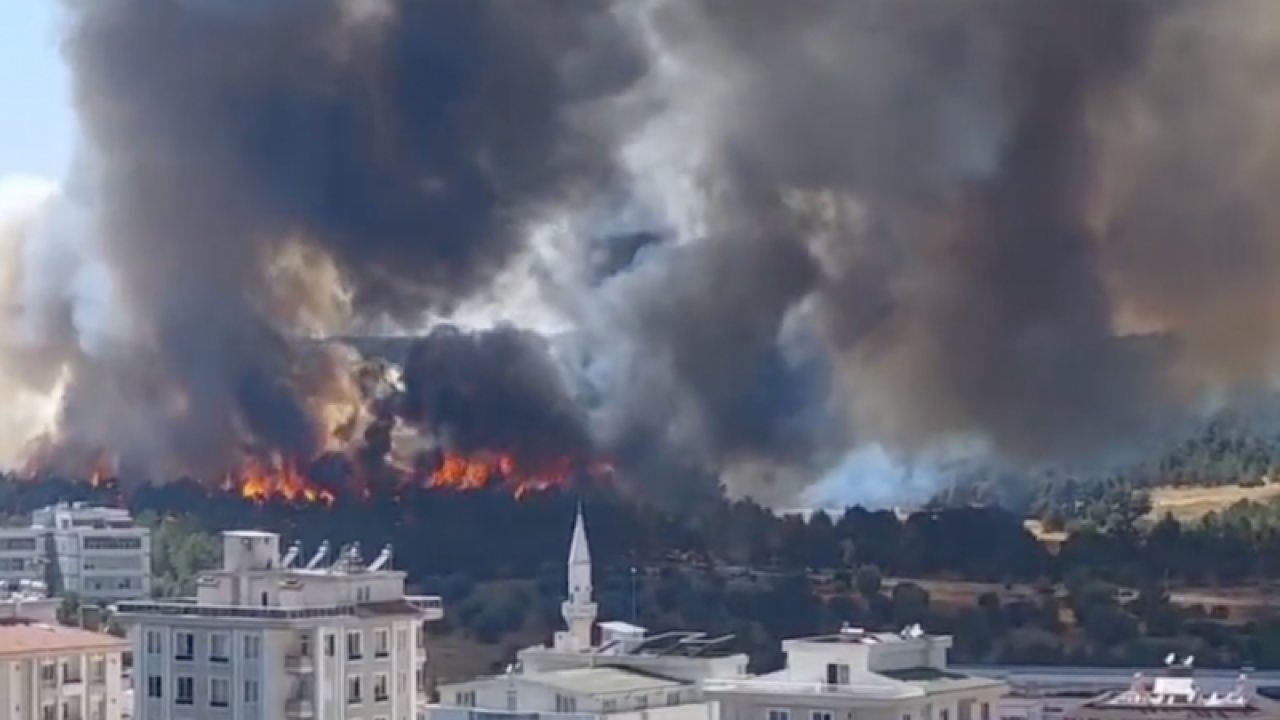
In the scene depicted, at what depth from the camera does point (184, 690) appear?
25781 millimetres

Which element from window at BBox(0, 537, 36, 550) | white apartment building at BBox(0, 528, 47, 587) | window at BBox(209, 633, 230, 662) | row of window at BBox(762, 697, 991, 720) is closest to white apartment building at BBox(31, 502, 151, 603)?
white apartment building at BBox(0, 528, 47, 587)

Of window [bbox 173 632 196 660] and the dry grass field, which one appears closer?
window [bbox 173 632 196 660]

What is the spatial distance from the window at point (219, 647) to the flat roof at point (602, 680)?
216cm

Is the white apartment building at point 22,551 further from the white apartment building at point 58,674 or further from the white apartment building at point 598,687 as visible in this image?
the white apartment building at point 598,687

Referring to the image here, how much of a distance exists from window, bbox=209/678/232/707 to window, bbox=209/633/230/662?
15 centimetres

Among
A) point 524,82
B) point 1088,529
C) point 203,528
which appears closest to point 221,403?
point 203,528

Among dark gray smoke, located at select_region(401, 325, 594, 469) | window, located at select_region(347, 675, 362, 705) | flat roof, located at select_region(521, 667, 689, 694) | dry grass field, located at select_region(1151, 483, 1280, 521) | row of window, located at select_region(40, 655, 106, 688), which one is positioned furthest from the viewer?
dark gray smoke, located at select_region(401, 325, 594, 469)

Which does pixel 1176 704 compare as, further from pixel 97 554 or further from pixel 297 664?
pixel 97 554

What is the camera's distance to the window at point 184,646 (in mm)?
25797

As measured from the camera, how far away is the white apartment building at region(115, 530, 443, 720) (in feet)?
83.6

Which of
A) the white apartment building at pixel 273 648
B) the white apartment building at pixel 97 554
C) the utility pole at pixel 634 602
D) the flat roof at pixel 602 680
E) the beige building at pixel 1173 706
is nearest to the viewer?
the beige building at pixel 1173 706

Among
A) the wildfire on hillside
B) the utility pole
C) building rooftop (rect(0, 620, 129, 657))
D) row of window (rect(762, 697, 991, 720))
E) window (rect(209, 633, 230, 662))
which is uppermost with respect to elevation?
the wildfire on hillside

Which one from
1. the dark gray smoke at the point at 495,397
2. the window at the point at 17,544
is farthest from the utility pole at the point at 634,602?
the window at the point at 17,544

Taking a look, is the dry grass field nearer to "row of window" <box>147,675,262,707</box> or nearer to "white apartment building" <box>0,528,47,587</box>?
"white apartment building" <box>0,528,47,587</box>
